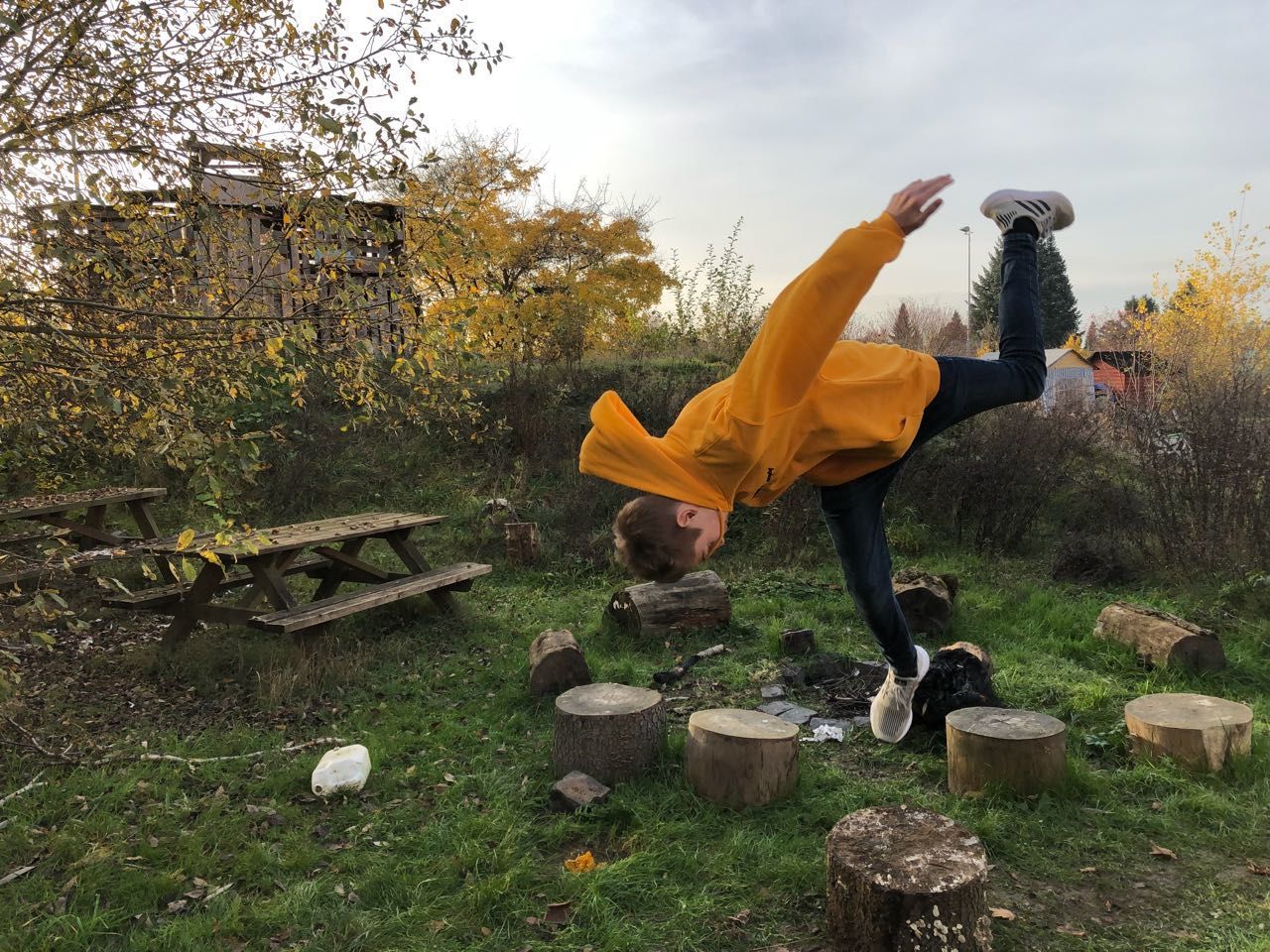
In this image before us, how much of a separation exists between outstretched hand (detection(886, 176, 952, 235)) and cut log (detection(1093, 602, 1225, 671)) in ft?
13.4

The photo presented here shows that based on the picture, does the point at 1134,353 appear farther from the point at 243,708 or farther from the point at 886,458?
the point at 243,708

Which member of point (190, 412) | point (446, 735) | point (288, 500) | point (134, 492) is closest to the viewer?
point (190, 412)

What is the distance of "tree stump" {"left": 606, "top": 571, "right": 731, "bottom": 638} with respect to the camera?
6.25 m

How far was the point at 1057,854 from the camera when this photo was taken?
330cm

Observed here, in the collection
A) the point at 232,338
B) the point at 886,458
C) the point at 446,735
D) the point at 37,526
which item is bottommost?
the point at 446,735

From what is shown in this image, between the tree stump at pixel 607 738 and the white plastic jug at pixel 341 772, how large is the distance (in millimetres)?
952

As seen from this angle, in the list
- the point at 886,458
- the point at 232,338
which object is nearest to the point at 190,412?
the point at 232,338

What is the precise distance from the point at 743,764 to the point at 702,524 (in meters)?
1.49

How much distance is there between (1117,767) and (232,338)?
4.68 meters

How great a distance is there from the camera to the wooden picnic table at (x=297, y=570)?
5.37 metres

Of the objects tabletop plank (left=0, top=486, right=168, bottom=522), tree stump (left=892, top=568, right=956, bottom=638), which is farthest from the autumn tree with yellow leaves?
tabletop plank (left=0, top=486, right=168, bottom=522)

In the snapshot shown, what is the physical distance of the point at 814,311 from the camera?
246cm

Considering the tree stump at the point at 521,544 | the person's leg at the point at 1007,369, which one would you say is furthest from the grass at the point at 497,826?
the tree stump at the point at 521,544

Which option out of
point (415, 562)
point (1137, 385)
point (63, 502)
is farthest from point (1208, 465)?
point (63, 502)
